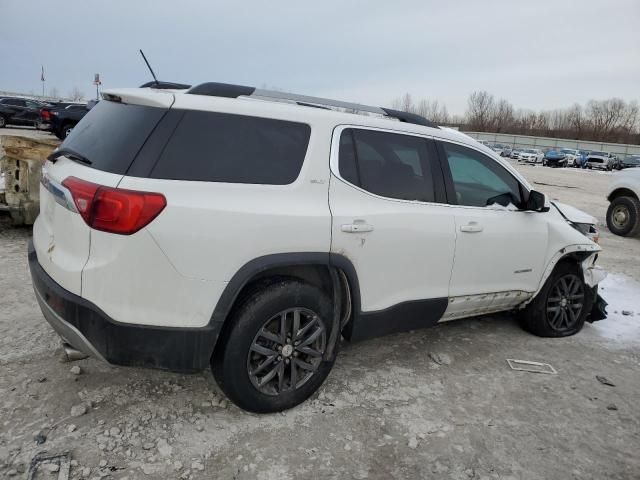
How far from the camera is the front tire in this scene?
2.64 meters

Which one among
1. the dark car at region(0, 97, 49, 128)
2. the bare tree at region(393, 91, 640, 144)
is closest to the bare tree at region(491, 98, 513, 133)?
the bare tree at region(393, 91, 640, 144)

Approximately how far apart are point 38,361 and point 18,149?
11.9 feet

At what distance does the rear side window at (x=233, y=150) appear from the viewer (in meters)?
2.43

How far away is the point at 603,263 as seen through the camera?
7.50m

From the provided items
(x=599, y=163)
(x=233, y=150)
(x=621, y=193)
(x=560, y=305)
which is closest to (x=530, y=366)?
(x=560, y=305)

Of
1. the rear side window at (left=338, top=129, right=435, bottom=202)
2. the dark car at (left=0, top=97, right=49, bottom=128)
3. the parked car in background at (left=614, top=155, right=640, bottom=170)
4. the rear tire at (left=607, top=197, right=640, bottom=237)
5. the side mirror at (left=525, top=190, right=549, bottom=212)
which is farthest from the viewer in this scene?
the parked car in background at (left=614, top=155, right=640, bottom=170)

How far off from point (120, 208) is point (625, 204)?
10.7 m

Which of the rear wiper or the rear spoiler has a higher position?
the rear spoiler

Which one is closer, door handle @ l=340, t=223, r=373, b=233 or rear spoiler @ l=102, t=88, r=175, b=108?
rear spoiler @ l=102, t=88, r=175, b=108

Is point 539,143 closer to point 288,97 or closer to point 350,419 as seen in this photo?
point 288,97

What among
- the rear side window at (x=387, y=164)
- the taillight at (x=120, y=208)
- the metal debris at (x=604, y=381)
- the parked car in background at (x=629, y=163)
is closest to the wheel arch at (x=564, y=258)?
the metal debris at (x=604, y=381)

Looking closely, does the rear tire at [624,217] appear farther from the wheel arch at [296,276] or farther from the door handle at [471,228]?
the wheel arch at [296,276]

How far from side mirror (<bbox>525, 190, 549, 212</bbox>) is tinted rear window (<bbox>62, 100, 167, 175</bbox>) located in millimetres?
2962

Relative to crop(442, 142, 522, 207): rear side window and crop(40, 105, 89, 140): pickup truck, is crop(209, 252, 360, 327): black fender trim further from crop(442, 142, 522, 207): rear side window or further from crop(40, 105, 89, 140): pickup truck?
crop(40, 105, 89, 140): pickup truck
